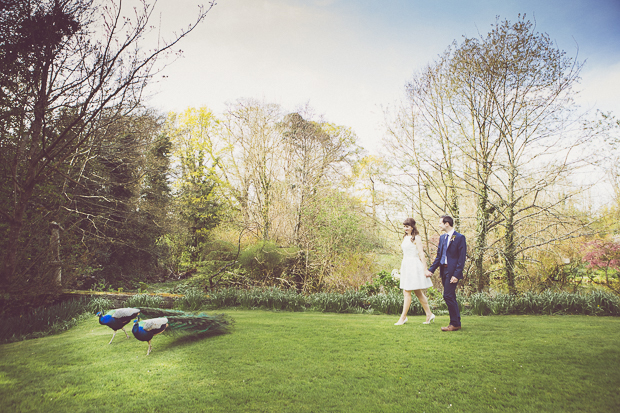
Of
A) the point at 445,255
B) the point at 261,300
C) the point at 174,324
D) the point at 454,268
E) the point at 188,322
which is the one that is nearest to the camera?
the point at 174,324

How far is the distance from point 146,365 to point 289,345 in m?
1.80

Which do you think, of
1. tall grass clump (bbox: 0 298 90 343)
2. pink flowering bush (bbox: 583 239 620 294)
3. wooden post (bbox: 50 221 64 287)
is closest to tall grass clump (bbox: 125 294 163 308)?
tall grass clump (bbox: 0 298 90 343)

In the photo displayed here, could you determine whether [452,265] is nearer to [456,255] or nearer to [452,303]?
[456,255]

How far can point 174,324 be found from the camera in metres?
4.39

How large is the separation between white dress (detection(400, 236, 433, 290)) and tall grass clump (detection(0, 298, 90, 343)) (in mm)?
6812

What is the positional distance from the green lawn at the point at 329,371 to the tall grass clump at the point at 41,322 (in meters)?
0.64

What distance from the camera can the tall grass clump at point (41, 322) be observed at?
5566mm

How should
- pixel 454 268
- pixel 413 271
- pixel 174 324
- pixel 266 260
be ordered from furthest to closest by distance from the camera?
1. pixel 266 260
2. pixel 413 271
3. pixel 454 268
4. pixel 174 324

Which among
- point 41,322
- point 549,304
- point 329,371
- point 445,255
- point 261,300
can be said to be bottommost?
point 41,322

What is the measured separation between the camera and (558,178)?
8.00 metres

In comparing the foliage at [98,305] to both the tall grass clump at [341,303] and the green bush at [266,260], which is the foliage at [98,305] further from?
the tall grass clump at [341,303]

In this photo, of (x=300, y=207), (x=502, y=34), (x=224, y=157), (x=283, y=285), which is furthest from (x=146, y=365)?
(x=224, y=157)

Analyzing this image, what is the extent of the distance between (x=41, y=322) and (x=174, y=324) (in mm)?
3839

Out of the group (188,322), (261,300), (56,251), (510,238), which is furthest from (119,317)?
(510,238)
